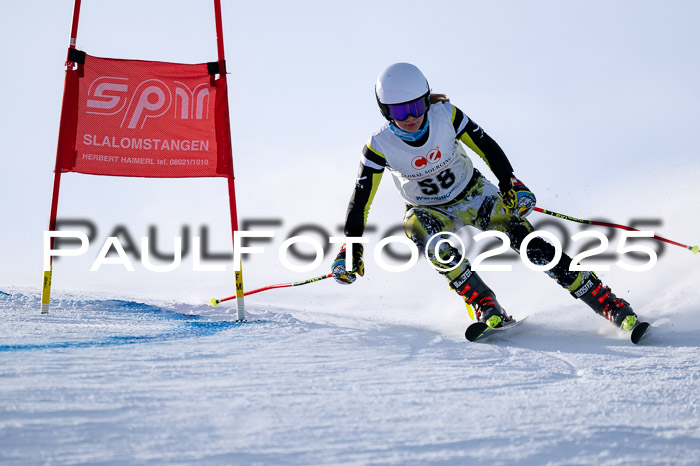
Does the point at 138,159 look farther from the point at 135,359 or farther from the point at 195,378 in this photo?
the point at 195,378

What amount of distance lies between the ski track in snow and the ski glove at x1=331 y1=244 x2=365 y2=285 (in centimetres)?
44

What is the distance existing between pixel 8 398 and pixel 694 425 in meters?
2.36

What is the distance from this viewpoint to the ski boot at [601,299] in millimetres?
3982

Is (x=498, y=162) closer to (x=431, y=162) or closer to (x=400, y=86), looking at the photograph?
(x=431, y=162)

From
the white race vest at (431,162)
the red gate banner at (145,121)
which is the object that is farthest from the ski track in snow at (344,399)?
the red gate banner at (145,121)

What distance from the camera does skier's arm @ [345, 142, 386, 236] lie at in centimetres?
407

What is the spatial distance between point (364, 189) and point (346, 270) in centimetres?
53

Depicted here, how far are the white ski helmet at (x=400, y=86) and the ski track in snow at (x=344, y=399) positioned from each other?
1.39 meters

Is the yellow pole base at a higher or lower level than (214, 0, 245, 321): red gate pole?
lower

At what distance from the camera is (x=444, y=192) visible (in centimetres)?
420

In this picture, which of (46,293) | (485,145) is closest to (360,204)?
(485,145)

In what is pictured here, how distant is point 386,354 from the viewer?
3.20 meters

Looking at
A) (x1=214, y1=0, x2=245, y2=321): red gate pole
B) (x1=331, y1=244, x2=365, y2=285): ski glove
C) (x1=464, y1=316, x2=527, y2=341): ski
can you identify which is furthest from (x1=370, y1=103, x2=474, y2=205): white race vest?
(x1=214, y1=0, x2=245, y2=321): red gate pole

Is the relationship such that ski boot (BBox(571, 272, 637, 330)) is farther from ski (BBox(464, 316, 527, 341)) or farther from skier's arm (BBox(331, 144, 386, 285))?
skier's arm (BBox(331, 144, 386, 285))
